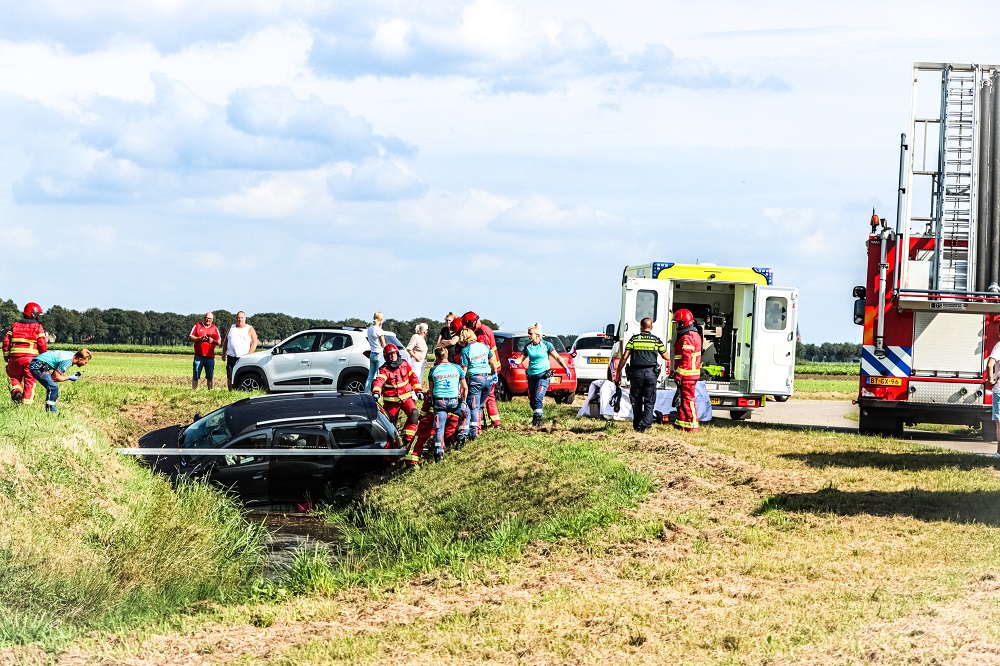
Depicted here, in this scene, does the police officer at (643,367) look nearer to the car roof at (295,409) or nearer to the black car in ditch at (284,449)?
the black car in ditch at (284,449)

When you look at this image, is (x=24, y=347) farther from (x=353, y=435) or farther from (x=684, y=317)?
(x=684, y=317)

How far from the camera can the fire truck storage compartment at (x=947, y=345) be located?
18984 mm

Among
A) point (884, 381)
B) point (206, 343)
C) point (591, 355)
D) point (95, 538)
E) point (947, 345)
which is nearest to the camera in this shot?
point (95, 538)

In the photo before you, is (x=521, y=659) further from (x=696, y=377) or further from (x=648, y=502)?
(x=696, y=377)

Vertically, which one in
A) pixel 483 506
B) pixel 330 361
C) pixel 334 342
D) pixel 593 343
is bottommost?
pixel 483 506

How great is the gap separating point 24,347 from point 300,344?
7472 millimetres

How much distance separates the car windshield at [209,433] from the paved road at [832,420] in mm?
10192

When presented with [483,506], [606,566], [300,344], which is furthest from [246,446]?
[300,344]

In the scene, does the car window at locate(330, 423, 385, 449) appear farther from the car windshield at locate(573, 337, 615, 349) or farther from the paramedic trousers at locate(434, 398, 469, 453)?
the car windshield at locate(573, 337, 615, 349)

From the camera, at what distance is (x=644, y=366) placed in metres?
16.3

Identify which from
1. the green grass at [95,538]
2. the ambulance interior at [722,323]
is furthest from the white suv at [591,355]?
the green grass at [95,538]

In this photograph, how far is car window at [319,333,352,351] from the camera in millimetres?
25516

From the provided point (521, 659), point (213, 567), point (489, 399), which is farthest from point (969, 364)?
point (521, 659)

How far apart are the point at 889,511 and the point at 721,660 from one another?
14.7 ft
